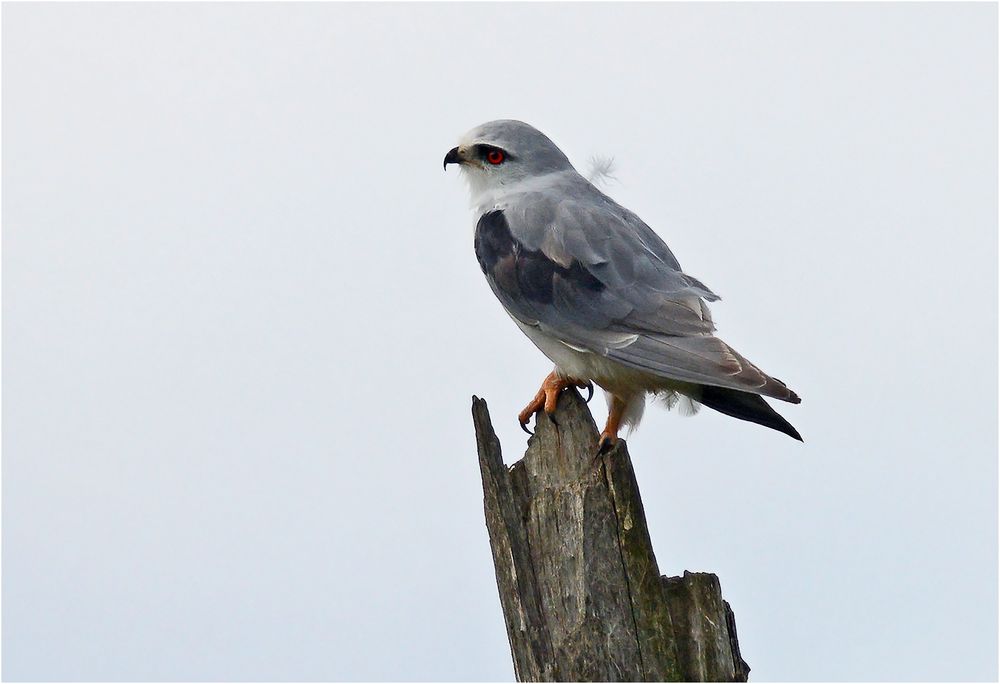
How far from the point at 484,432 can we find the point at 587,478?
1.70ft

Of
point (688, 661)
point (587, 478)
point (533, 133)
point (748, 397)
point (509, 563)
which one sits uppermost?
point (533, 133)

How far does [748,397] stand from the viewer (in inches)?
251

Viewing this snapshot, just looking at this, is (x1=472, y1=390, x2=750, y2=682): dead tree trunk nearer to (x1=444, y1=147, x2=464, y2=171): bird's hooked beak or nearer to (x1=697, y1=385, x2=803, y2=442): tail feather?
(x1=697, y1=385, x2=803, y2=442): tail feather

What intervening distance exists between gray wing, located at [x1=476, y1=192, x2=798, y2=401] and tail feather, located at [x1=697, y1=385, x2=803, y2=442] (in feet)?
1.10

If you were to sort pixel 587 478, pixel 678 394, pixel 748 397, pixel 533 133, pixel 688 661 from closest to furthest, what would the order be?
pixel 688 661 < pixel 587 478 < pixel 748 397 < pixel 678 394 < pixel 533 133

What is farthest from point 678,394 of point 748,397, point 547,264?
point 547,264

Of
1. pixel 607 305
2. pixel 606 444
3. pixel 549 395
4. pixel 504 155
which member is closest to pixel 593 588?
pixel 606 444

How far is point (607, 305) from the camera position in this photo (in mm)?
6574

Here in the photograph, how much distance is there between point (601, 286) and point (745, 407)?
1.02 metres

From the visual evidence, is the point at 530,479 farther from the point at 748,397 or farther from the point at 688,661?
the point at 748,397

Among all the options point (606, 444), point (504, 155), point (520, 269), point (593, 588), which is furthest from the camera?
point (504, 155)

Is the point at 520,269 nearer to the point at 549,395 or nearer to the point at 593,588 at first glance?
the point at 549,395

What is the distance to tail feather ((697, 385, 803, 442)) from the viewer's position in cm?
631

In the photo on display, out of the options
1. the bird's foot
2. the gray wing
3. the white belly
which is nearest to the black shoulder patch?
the gray wing
